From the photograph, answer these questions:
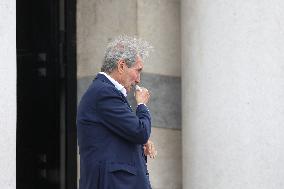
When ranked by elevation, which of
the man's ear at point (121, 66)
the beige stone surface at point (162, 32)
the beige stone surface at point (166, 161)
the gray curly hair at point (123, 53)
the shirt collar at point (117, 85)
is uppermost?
the beige stone surface at point (162, 32)

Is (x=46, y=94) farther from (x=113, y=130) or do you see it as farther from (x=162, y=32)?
(x=113, y=130)

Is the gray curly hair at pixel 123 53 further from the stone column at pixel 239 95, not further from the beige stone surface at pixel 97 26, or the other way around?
the beige stone surface at pixel 97 26

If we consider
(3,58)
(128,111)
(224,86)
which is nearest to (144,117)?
(128,111)

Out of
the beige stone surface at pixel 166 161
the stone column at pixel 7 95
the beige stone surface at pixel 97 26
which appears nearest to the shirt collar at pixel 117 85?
the stone column at pixel 7 95

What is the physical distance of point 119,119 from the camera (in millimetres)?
3695

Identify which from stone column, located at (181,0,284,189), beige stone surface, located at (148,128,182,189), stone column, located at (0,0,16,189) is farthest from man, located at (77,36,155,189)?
beige stone surface, located at (148,128,182,189)

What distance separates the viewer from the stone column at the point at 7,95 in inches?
171

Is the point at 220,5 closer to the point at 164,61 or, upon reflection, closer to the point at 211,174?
the point at 164,61

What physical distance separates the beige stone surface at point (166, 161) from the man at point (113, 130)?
183cm

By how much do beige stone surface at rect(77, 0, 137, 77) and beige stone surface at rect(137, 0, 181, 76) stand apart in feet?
0.30

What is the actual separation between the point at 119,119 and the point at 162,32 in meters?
2.15

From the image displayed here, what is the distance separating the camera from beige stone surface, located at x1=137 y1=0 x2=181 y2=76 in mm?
5625

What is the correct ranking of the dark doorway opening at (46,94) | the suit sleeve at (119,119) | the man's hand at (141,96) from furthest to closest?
the dark doorway opening at (46,94), the man's hand at (141,96), the suit sleeve at (119,119)

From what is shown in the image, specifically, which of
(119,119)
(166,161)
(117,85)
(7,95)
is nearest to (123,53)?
(117,85)
